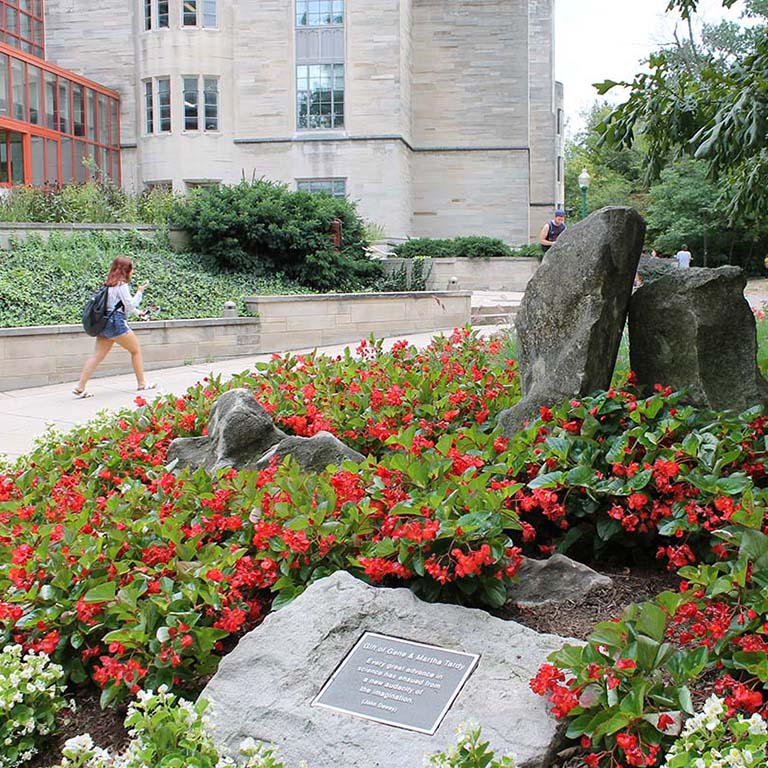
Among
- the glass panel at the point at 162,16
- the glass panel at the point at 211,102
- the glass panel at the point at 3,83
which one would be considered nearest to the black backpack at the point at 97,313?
the glass panel at the point at 3,83

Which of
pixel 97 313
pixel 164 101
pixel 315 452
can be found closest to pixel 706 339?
pixel 315 452

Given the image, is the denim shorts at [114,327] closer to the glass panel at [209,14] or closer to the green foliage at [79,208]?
the green foliage at [79,208]

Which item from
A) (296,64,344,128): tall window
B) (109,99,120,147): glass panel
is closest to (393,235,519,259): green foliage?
(296,64,344,128): tall window

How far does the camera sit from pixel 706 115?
611 centimetres

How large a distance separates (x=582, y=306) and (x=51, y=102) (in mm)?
31776

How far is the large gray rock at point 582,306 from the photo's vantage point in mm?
4918

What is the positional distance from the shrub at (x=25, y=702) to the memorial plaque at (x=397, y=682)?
959 millimetres

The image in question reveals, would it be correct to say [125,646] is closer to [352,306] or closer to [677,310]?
[677,310]

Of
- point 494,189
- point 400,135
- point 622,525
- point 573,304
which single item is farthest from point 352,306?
point 494,189

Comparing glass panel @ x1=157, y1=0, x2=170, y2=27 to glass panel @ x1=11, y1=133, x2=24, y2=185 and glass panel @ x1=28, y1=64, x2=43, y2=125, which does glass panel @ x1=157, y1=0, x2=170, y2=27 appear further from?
glass panel @ x1=11, y1=133, x2=24, y2=185

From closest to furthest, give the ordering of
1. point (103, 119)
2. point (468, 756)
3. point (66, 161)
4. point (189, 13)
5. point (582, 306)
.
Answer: point (468, 756)
point (582, 306)
point (66, 161)
point (189, 13)
point (103, 119)

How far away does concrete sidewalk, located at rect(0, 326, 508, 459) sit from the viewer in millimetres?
9445

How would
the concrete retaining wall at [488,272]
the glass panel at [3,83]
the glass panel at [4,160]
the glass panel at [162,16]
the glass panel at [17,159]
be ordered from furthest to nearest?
the glass panel at [162,16]
the glass panel at [17,159]
the glass panel at [4,160]
the glass panel at [3,83]
the concrete retaining wall at [488,272]

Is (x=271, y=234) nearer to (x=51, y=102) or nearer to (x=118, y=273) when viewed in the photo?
(x=118, y=273)
